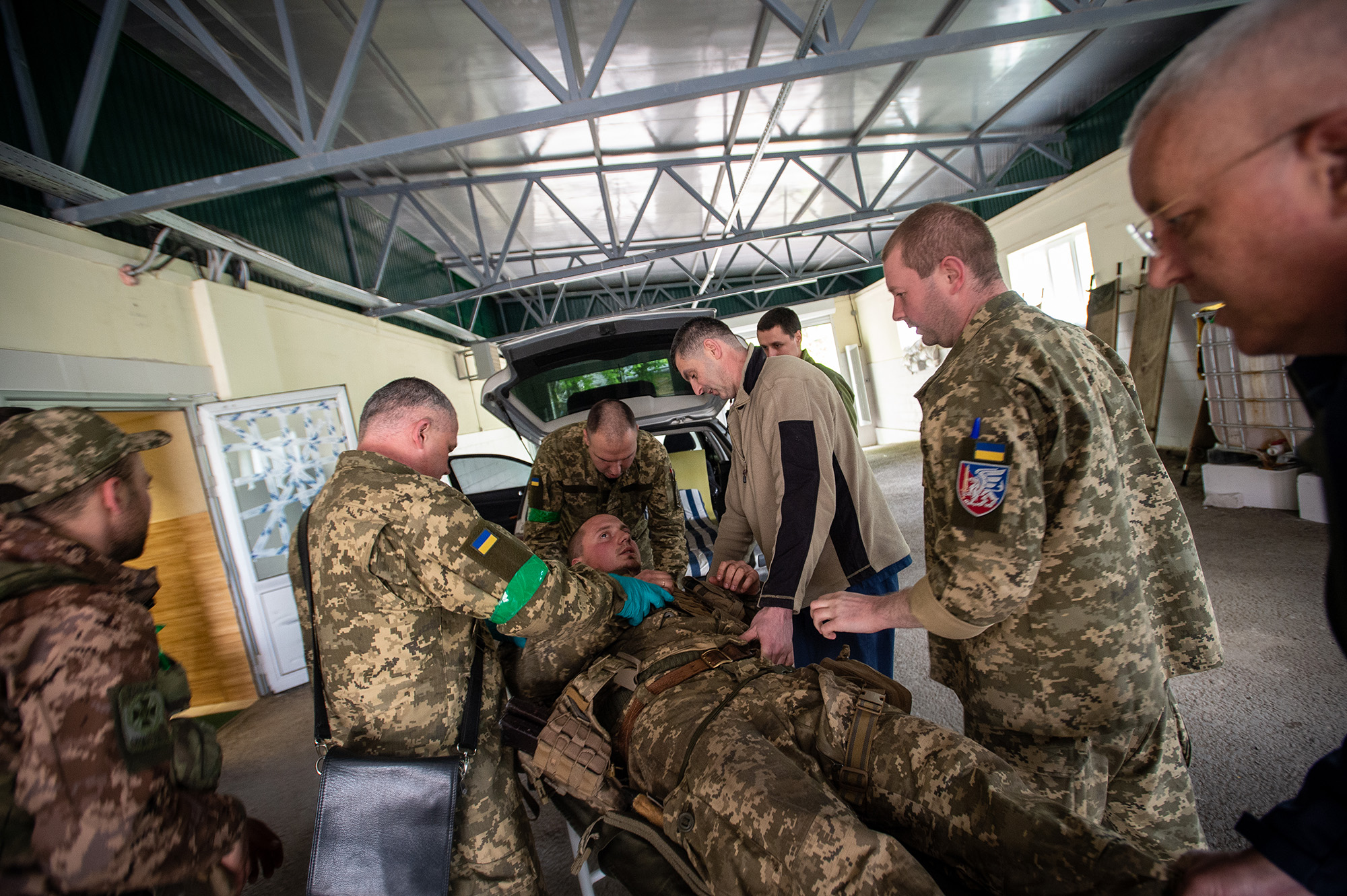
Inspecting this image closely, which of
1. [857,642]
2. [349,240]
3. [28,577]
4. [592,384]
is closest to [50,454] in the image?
[28,577]

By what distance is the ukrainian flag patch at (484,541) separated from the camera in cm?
156

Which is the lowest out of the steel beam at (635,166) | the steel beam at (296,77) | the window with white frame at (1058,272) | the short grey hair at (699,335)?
the short grey hair at (699,335)

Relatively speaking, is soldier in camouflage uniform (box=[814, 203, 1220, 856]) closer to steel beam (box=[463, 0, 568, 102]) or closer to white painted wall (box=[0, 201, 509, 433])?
steel beam (box=[463, 0, 568, 102])

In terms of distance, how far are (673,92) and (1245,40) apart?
153 inches

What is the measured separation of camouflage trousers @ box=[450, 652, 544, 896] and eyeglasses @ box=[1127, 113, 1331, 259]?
195cm

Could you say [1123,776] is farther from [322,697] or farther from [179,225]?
[179,225]

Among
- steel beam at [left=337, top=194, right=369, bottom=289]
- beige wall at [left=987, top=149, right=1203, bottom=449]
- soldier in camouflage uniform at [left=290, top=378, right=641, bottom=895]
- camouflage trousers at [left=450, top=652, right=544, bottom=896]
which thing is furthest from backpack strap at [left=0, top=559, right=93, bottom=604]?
beige wall at [left=987, top=149, right=1203, bottom=449]

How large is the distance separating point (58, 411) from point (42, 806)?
32.2 inches

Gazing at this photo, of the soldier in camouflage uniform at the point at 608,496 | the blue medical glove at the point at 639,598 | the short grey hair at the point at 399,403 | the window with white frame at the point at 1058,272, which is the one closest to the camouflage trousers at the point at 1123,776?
the blue medical glove at the point at 639,598

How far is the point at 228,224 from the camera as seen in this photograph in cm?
512

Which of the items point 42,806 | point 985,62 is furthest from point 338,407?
point 985,62

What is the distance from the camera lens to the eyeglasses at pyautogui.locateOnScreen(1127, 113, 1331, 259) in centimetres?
54

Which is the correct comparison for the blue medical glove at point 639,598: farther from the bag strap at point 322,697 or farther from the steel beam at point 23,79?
the steel beam at point 23,79

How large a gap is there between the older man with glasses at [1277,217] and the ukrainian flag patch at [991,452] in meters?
0.47
